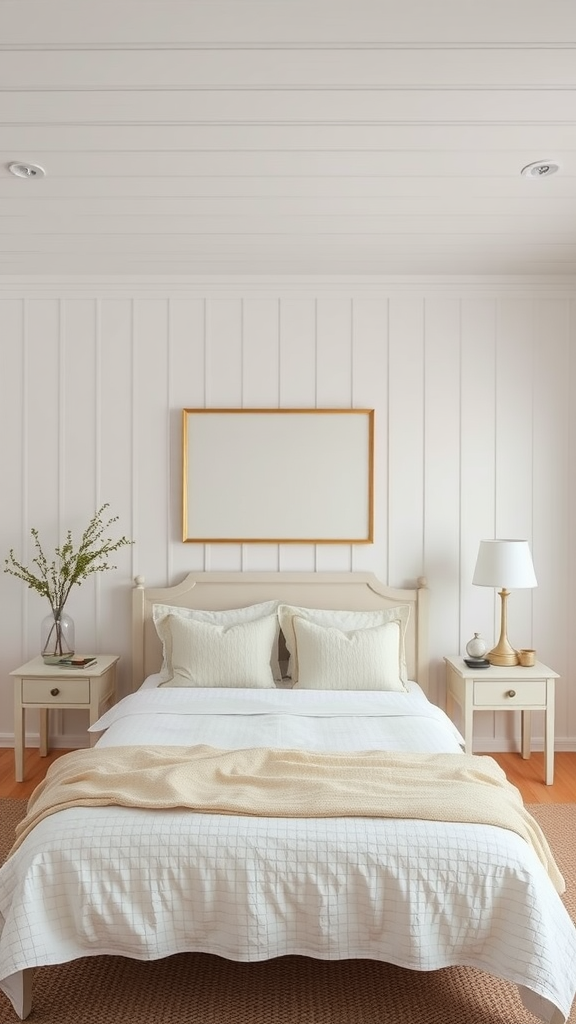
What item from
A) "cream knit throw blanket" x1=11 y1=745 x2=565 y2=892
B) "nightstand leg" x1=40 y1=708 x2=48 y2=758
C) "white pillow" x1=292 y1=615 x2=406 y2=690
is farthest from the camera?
"nightstand leg" x1=40 y1=708 x2=48 y2=758

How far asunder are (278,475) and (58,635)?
1.43m

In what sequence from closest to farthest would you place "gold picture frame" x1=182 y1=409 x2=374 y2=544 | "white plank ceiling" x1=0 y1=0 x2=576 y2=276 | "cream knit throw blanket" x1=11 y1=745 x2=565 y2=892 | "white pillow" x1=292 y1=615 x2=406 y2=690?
"white plank ceiling" x1=0 y1=0 x2=576 y2=276 → "cream knit throw blanket" x1=11 y1=745 x2=565 y2=892 → "white pillow" x1=292 y1=615 x2=406 y2=690 → "gold picture frame" x1=182 y1=409 x2=374 y2=544

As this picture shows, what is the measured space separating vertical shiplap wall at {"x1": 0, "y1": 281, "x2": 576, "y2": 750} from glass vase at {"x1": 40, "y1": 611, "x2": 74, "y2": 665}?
24 cm

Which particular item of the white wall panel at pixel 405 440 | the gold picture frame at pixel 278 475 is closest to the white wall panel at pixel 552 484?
the white wall panel at pixel 405 440

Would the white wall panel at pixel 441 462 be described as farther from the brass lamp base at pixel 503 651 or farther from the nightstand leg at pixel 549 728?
the nightstand leg at pixel 549 728

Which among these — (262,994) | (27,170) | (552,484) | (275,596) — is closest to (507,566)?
(552,484)

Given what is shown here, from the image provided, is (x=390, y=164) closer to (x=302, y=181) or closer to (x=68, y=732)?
(x=302, y=181)

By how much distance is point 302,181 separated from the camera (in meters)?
2.96

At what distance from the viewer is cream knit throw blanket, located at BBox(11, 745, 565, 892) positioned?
7.42 ft

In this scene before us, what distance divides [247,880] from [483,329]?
10.5 ft

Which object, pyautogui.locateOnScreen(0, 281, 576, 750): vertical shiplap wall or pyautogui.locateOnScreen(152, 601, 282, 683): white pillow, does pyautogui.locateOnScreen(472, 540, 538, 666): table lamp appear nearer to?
pyautogui.locateOnScreen(0, 281, 576, 750): vertical shiplap wall

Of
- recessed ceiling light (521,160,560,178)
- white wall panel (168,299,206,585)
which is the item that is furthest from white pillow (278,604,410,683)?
recessed ceiling light (521,160,560,178)

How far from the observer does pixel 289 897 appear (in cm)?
210

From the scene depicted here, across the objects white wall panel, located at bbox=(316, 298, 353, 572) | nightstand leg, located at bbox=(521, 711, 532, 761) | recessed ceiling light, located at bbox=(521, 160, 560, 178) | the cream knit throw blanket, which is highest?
recessed ceiling light, located at bbox=(521, 160, 560, 178)
